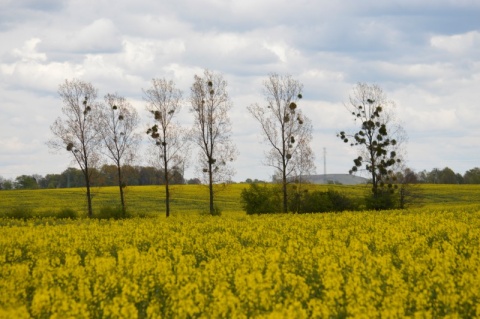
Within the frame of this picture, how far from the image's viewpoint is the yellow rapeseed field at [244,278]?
10039 mm

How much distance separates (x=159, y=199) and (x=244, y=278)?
2367 inches

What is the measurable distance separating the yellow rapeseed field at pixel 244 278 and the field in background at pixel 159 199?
1312 inches

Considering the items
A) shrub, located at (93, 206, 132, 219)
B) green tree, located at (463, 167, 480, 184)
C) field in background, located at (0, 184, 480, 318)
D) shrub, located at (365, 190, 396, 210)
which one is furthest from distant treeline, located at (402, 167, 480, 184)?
field in background, located at (0, 184, 480, 318)

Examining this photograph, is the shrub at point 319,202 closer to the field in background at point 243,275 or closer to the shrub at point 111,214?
the shrub at point 111,214

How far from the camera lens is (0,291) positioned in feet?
40.5

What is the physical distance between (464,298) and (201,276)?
5283mm

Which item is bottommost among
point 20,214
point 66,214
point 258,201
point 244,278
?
point 244,278

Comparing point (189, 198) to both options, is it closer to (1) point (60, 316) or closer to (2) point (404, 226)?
(2) point (404, 226)

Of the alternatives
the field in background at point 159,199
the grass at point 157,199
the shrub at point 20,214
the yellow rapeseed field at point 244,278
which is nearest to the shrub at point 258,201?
the grass at point 157,199

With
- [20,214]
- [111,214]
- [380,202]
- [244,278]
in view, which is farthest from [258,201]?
[244,278]

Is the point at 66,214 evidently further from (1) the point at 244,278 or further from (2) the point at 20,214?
(1) the point at 244,278

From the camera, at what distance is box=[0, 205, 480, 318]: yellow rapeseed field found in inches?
395

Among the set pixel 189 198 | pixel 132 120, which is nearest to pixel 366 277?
pixel 132 120

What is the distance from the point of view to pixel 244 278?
474 inches
